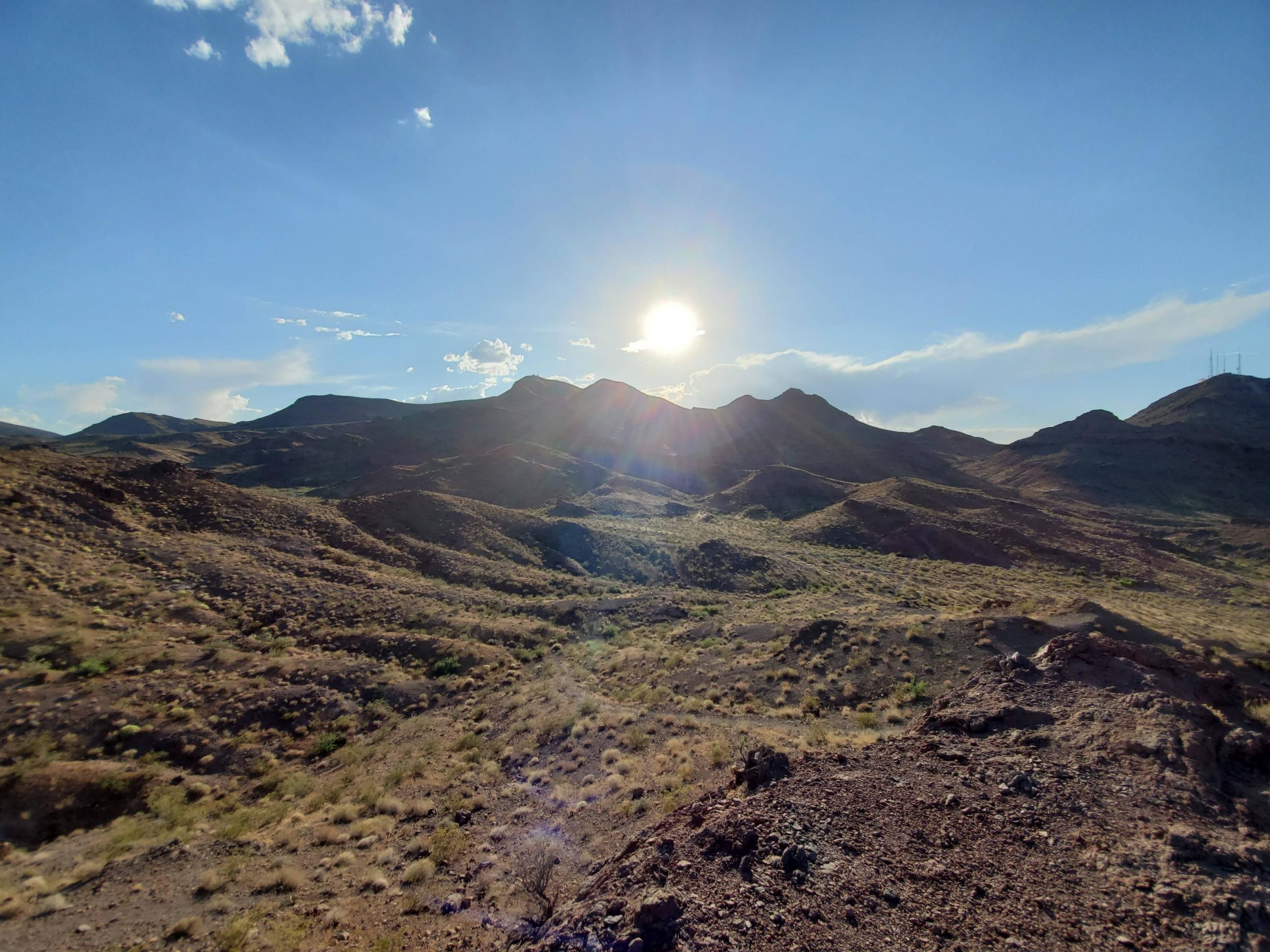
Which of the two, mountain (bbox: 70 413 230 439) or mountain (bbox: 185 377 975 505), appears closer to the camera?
mountain (bbox: 185 377 975 505)

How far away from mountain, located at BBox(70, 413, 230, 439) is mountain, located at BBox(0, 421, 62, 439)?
779 centimetres

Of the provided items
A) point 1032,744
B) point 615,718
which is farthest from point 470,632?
point 1032,744

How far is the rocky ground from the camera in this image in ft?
15.1

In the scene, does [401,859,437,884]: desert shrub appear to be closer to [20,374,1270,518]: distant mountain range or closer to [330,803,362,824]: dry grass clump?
[330,803,362,824]: dry grass clump

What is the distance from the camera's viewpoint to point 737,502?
65.5 meters

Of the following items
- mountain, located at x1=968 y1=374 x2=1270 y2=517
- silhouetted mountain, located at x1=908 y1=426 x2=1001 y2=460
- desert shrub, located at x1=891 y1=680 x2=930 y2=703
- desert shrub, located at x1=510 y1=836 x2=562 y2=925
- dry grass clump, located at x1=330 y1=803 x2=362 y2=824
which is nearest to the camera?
desert shrub, located at x1=510 y1=836 x2=562 y2=925

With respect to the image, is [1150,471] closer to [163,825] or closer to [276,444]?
[163,825]

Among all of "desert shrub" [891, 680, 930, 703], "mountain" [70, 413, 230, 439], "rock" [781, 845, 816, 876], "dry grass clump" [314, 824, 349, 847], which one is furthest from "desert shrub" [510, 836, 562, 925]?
"mountain" [70, 413, 230, 439]

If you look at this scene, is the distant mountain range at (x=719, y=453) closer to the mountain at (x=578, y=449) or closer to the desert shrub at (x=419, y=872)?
the mountain at (x=578, y=449)

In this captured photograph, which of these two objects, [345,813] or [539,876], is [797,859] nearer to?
[539,876]

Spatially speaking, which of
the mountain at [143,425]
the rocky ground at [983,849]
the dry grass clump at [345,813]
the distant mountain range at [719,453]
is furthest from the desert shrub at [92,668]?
the mountain at [143,425]

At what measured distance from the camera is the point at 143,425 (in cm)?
13500

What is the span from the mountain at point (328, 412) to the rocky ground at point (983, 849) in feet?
440

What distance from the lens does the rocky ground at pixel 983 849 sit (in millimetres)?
4590
